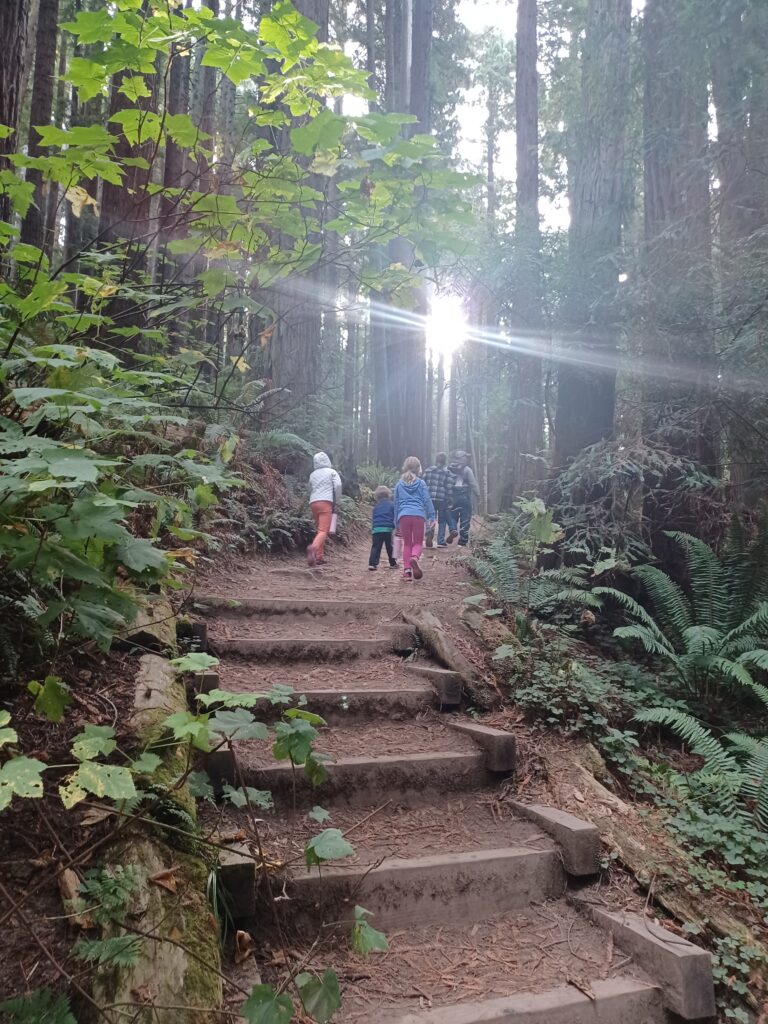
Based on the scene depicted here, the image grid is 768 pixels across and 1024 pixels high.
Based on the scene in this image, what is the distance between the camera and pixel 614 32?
7.32 m

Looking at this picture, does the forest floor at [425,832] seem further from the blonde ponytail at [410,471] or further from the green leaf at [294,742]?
the blonde ponytail at [410,471]

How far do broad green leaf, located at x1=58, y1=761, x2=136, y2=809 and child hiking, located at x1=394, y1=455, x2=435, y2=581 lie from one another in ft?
19.9

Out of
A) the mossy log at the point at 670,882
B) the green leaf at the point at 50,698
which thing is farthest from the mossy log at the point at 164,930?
the mossy log at the point at 670,882

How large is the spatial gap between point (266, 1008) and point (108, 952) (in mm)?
481

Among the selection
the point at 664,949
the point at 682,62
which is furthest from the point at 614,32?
the point at 664,949

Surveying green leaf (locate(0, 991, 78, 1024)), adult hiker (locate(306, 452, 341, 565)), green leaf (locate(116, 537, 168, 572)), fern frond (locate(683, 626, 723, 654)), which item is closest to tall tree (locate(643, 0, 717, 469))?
fern frond (locate(683, 626, 723, 654))

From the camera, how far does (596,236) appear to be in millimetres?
7172

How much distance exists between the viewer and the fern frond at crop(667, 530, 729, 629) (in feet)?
18.3

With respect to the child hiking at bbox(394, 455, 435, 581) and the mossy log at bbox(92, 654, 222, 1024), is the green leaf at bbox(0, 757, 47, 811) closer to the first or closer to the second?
the mossy log at bbox(92, 654, 222, 1024)

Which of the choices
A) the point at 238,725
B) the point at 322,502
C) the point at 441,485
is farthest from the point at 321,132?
the point at 441,485

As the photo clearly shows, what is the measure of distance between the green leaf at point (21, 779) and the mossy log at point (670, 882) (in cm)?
284

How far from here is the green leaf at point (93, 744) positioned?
75.4 inches

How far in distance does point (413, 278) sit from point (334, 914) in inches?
135

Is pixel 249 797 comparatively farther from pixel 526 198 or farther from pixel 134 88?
pixel 526 198
